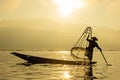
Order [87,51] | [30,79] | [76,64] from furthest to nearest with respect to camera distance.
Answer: [76,64] < [87,51] < [30,79]

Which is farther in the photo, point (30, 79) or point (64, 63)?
point (64, 63)

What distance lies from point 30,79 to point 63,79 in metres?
2.57

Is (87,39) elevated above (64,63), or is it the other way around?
(87,39)

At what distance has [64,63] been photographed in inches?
1761

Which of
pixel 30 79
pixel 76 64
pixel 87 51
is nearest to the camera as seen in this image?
pixel 30 79

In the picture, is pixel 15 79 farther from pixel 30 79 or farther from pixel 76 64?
pixel 76 64

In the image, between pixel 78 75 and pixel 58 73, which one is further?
pixel 58 73

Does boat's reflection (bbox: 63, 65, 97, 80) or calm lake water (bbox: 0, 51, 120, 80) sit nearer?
boat's reflection (bbox: 63, 65, 97, 80)

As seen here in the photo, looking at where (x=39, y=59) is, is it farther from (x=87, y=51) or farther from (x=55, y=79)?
(x=55, y=79)

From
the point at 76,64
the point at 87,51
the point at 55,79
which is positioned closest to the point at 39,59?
the point at 76,64

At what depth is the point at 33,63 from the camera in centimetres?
4628

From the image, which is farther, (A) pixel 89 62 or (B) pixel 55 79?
(A) pixel 89 62

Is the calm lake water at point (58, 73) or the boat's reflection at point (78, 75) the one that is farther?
the calm lake water at point (58, 73)

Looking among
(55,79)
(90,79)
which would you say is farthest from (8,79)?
(90,79)
